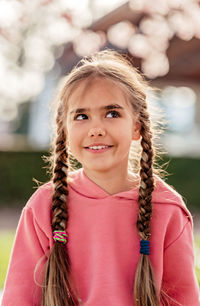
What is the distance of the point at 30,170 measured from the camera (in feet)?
32.6

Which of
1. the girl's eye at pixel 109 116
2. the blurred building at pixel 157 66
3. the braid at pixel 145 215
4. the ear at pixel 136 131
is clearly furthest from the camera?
the blurred building at pixel 157 66

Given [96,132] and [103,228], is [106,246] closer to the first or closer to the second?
[103,228]

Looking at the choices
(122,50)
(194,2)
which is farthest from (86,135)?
(122,50)

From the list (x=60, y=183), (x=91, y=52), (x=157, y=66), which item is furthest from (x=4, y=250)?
(x=157, y=66)

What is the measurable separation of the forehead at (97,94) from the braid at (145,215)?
161mm

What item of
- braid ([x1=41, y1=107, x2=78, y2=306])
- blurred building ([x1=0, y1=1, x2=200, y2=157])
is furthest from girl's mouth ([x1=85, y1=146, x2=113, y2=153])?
blurred building ([x1=0, y1=1, x2=200, y2=157])

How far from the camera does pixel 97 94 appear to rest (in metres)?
2.21

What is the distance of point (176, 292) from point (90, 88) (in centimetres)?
93

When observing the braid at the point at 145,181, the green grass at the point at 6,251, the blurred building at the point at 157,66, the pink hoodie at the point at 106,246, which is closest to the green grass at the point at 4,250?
the green grass at the point at 6,251

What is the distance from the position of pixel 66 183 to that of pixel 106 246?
341mm

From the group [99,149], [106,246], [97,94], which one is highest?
[97,94]

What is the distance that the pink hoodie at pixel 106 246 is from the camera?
7.08ft

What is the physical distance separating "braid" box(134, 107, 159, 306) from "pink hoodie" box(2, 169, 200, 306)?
5cm

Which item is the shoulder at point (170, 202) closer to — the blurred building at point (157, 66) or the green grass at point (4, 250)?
the blurred building at point (157, 66)
